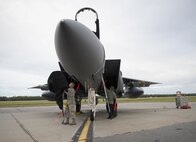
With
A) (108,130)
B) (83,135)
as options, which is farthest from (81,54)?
(83,135)

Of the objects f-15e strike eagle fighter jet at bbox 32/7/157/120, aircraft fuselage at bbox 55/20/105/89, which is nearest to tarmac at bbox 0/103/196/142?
f-15e strike eagle fighter jet at bbox 32/7/157/120

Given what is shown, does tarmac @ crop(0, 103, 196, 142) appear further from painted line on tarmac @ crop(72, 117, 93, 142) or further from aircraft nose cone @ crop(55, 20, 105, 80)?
aircraft nose cone @ crop(55, 20, 105, 80)

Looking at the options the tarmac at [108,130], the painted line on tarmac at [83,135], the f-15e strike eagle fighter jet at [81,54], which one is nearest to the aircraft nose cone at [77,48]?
the f-15e strike eagle fighter jet at [81,54]

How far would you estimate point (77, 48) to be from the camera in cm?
553

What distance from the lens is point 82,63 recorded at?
5.93m

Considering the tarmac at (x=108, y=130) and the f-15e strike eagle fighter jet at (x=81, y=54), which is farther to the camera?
the f-15e strike eagle fighter jet at (x=81, y=54)

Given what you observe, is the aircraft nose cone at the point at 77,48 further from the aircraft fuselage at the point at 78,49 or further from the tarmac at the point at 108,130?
the tarmac at the point at 108,130

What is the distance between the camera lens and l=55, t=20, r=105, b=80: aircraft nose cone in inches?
205

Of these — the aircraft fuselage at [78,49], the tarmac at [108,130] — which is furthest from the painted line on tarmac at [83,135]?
the aircraft fuselage at [78,49]

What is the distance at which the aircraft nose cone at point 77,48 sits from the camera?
205 inches

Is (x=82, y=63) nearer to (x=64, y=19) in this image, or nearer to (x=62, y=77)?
(x=64, y=19)

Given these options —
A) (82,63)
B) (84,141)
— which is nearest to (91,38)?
Result: (82,63)

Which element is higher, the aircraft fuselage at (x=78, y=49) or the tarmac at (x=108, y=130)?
the aircraft fuselage at (x=78, y=49)

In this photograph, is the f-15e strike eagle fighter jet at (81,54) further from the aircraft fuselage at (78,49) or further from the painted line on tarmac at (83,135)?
the painted line on tarmac at (83,135)
